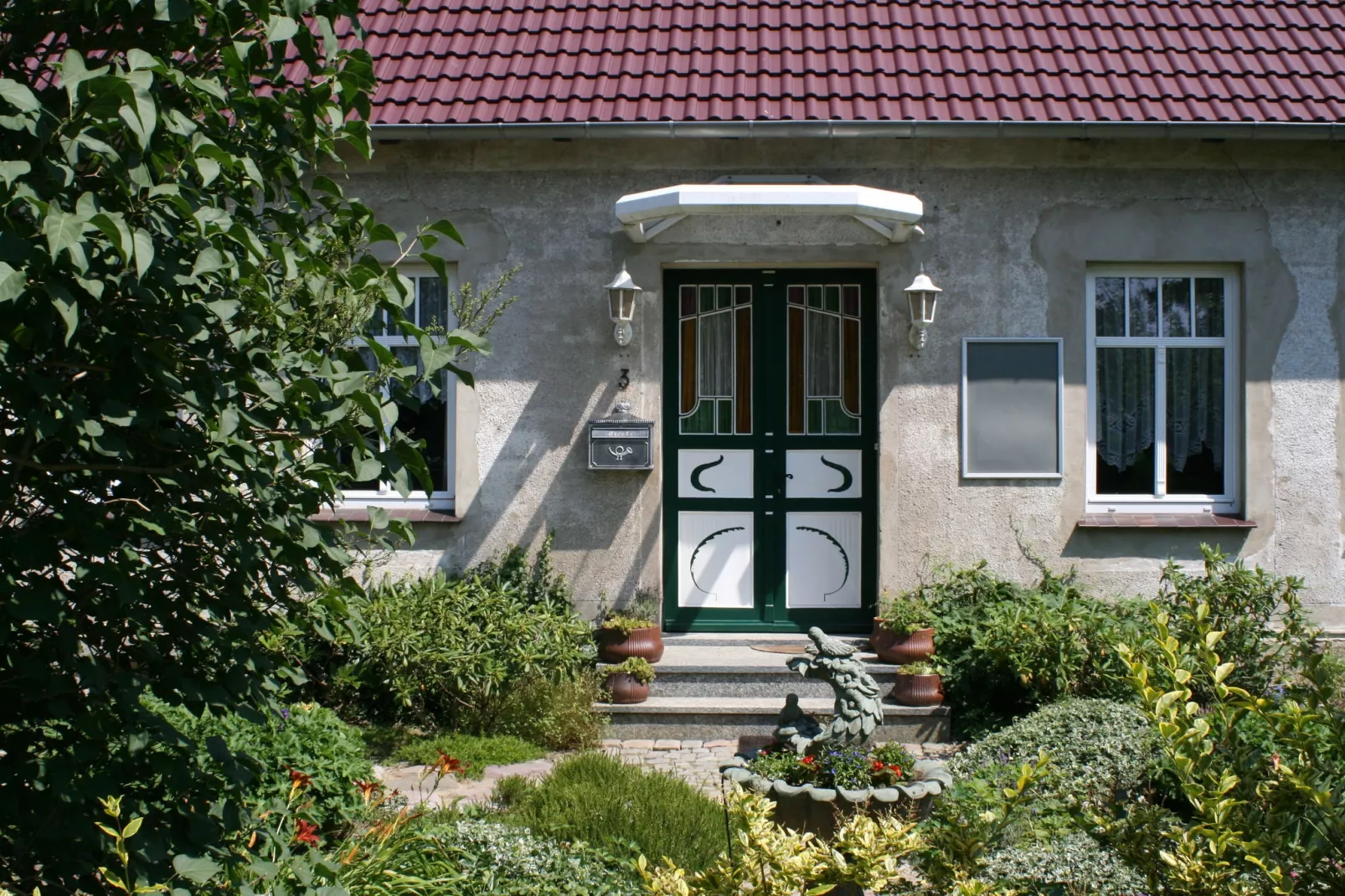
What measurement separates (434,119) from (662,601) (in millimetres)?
3574

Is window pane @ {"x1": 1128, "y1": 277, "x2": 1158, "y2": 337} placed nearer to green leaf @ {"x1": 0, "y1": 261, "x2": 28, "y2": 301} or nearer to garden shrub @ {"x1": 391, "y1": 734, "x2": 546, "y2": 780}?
garden shrub @ {"x1": 391, "y1": 734, "x2": 546, "y2": 780}

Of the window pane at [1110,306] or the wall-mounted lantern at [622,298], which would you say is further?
the window pane at [1110,306]

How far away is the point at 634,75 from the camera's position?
8.11 meters

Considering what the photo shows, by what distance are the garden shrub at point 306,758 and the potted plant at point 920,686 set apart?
340 cm

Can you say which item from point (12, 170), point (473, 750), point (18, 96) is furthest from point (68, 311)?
point (473, 750)

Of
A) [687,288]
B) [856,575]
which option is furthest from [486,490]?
[856,575]

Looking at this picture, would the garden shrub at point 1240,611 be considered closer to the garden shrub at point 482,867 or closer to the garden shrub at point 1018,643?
the garden shrub at point 1018,643

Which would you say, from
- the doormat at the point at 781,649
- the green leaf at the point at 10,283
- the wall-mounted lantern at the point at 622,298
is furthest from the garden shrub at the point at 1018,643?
the green leaf at the point at 10,283

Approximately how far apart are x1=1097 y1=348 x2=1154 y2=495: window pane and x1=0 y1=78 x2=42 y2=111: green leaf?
23.8 ft

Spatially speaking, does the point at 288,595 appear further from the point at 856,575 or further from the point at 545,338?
the point at 856,575

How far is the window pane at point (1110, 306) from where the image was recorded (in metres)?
8.02

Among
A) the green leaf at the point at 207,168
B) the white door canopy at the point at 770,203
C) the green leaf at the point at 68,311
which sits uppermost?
the white door canopy at the point at 770,203

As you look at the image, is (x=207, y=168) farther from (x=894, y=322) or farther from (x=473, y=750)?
(x=894, y=322)

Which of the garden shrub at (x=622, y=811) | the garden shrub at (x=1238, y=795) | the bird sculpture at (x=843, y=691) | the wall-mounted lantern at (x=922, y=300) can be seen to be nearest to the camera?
the garden shrub at (x=1238, y=795)
